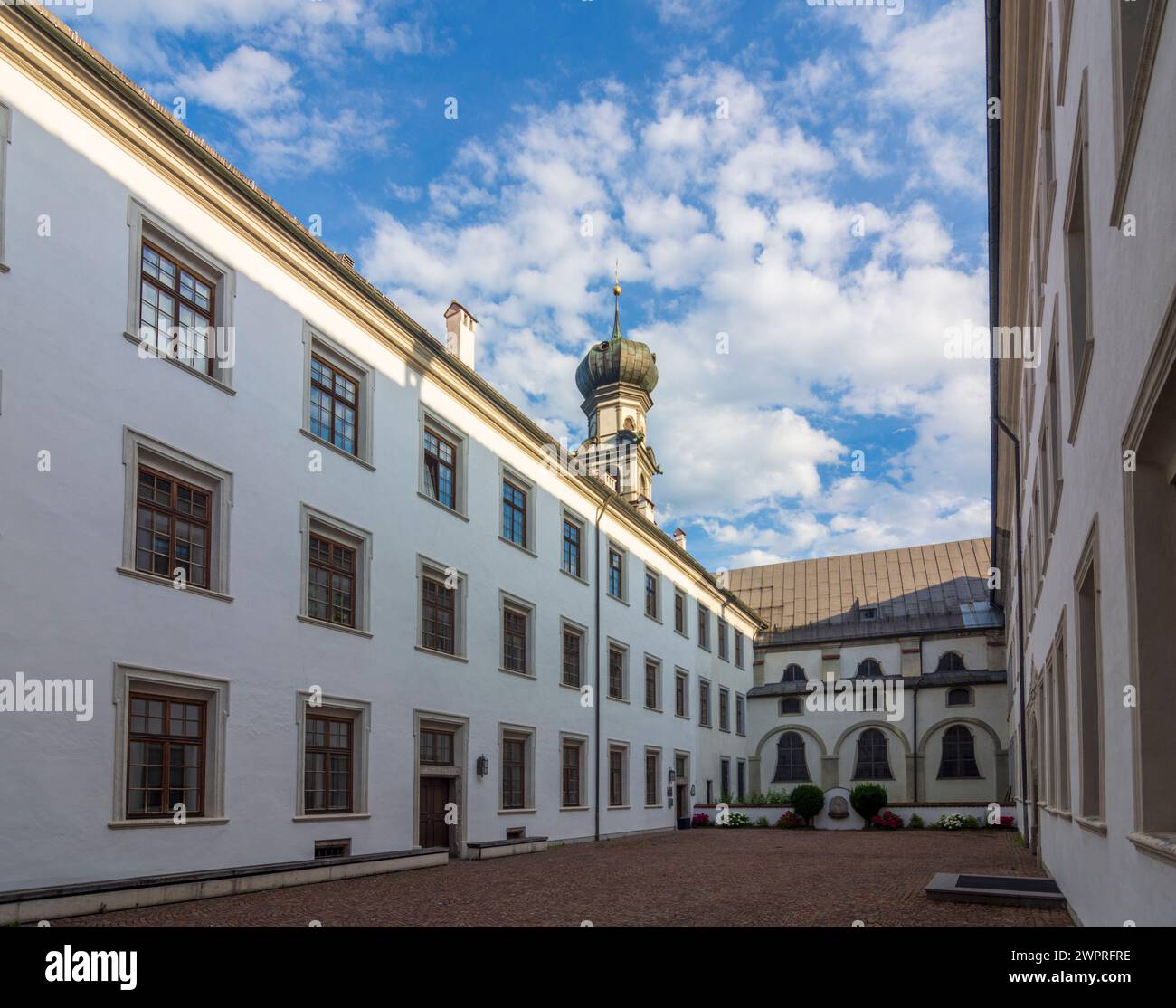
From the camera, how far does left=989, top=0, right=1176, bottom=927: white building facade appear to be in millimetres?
5180

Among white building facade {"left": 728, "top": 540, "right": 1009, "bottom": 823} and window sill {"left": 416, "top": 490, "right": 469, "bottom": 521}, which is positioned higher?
window sill {"left": 416, "top": 490, "right": 469, "bottom": 521}

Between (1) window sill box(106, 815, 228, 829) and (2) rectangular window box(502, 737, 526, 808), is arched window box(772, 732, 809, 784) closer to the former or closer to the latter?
(2) rectangular window box(502, 737, 526, 808)

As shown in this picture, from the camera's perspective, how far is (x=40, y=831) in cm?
1280

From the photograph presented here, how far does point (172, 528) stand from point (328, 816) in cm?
590

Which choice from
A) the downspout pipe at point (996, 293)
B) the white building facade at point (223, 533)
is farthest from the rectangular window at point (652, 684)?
the downspout pipe at point (996, 293)

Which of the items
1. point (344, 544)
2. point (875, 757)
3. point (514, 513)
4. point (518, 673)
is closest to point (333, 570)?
point (344, 544)

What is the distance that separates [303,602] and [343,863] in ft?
14.3

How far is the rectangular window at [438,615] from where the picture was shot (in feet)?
74.0

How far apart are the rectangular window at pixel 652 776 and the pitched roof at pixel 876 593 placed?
16.3m

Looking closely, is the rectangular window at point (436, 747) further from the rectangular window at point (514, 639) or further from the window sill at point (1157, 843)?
the window sill at point (1157, 843)

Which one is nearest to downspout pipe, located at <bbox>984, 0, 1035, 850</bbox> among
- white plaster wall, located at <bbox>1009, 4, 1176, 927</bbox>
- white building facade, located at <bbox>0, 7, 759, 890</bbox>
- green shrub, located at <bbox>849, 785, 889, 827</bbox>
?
white plaster wall, located at <bbox>1009, 4, 1176, 927</bbox>

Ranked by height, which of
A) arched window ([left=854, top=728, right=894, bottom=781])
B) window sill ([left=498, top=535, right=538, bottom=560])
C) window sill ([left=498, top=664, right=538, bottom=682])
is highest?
window sill ([left=498, top=535, right=538, bottom=560])

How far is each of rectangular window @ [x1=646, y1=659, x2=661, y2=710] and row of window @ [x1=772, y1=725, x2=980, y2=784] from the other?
12.7 meters
